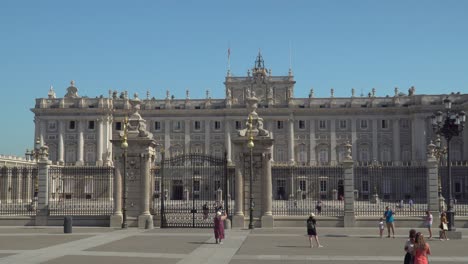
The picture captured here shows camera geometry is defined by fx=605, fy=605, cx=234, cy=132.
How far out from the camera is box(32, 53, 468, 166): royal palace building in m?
95.7

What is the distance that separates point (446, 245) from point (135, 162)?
1457 centimetres

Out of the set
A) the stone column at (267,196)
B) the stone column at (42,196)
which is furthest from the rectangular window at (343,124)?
the stone column at (42,196)

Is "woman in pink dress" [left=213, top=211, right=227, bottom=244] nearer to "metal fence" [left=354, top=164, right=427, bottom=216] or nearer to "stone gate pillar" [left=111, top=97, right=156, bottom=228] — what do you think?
"stone gate pillar" [left=111, top=97, right=156, bottom=228]

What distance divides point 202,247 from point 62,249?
472cm

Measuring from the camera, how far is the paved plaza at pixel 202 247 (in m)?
18.0

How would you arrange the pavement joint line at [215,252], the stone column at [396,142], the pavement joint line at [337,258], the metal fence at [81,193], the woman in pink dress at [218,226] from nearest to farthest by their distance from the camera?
1. the pavement joint line at [215,252]
2. the pavement joint line at [337,258]
3. the woman in pink dress at [218,226]
4. the metal fence at [81,193]
5. the stone column at [396,142]

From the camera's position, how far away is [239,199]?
94.4ft

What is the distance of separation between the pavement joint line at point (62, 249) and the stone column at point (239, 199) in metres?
5.11

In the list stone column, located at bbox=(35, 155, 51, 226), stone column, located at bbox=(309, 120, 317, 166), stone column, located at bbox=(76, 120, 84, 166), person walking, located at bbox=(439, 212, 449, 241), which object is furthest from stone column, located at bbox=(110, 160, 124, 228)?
stone column, located at bbox=(76, 120, 84, 166)

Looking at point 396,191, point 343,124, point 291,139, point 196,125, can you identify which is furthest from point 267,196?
point 196,125

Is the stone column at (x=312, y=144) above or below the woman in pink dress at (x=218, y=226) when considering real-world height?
above

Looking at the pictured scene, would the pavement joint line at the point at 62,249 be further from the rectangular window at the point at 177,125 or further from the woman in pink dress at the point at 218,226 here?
the rectangular window at the point at 177,125

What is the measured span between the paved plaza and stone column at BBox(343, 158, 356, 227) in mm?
1217

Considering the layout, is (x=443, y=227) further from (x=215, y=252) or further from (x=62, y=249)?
(x=62, y=249)
